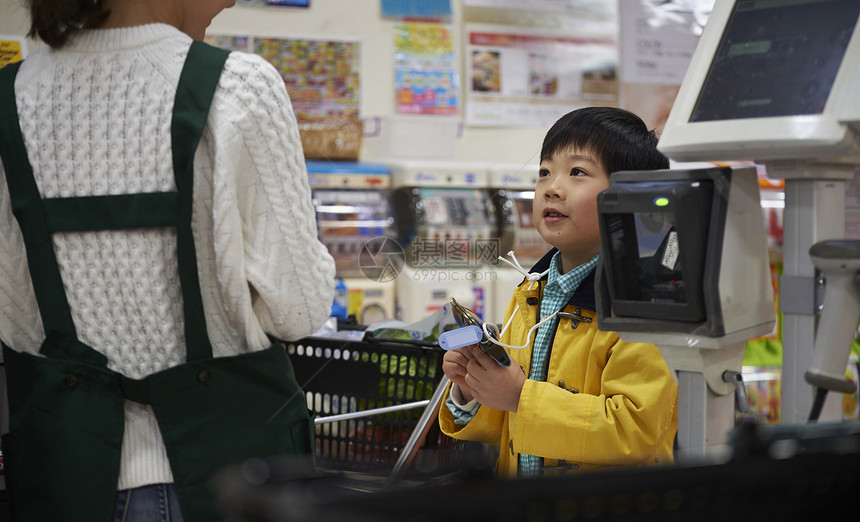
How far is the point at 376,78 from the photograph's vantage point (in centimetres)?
301

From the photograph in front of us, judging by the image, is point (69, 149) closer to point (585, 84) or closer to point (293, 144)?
point (293, 144)

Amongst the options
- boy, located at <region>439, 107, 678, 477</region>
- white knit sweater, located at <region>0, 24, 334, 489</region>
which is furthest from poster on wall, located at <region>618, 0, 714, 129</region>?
white knit sweater, located at <region>0, 24, 334, 489</region>

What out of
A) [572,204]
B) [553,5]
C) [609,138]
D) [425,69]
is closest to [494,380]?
[572,204]

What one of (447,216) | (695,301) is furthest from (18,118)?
(447,216)

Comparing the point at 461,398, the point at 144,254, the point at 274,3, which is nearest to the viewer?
the point at 144,254

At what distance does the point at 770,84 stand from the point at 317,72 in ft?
6.97

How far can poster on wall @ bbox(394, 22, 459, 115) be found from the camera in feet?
9.94

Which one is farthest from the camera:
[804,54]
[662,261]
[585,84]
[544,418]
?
[585,84]

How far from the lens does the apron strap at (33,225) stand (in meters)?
1.12

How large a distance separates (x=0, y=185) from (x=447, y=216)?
1.71m

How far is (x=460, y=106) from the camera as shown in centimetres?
313

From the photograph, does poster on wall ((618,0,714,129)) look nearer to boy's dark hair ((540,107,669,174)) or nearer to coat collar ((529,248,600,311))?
boy's dark hair ((540,107,669,174))

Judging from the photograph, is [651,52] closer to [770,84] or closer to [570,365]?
[570,365]

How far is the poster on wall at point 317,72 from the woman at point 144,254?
1.71 meters
